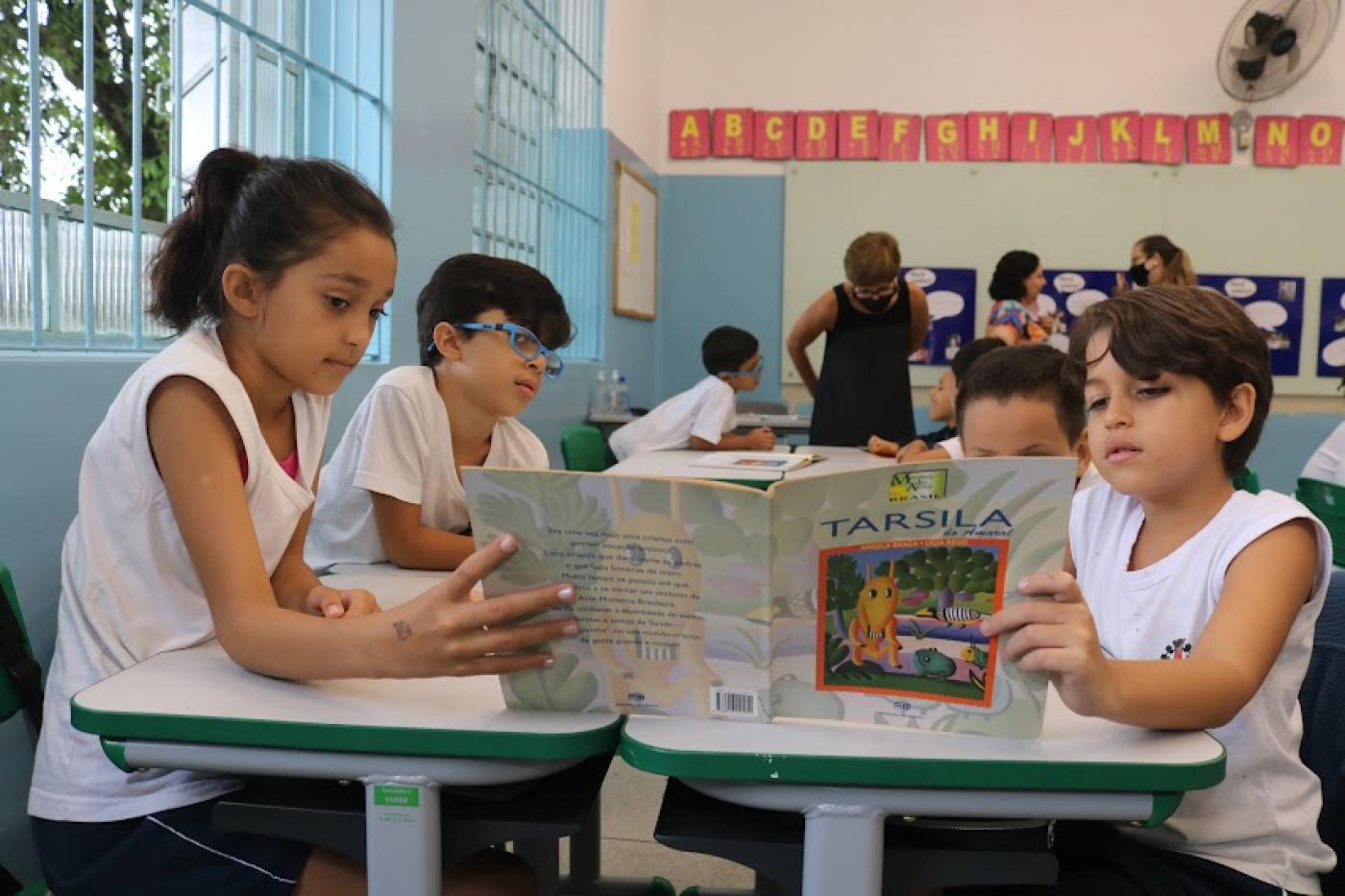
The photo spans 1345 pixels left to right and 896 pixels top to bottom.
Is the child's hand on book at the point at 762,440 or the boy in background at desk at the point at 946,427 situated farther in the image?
the child's hand on book at the point at 762,440

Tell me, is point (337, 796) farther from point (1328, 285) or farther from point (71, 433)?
point (1328, 285)

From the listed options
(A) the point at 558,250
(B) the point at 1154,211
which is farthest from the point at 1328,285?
(A) the point at 558,250

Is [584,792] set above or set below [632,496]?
below

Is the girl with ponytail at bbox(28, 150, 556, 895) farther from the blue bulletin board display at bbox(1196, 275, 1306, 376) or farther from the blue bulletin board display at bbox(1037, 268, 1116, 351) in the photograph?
the blue bulletin board display at bbox(1196, 275, 1306, 376)

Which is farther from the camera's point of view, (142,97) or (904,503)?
(142,97)

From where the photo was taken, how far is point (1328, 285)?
6051mm

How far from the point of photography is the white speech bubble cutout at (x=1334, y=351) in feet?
19.9

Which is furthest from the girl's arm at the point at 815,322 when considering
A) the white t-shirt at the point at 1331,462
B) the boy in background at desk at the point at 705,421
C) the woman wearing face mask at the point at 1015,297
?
the white t-shirt at the point at 1331,462

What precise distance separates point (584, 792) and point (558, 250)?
12.8ft

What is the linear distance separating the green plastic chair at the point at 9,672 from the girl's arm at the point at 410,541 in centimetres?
57

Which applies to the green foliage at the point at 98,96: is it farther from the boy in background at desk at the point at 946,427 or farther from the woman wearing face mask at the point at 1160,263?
the woman wearing face mask at the point at 1160,263

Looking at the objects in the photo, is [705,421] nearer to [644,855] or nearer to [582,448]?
[582,448]

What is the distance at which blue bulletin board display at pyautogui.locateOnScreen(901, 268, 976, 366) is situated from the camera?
6176mm

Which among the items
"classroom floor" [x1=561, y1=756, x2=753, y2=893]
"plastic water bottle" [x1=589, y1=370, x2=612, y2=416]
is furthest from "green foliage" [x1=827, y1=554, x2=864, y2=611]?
"plastic water bottle" [x1=589, y1=370, x2=612, y2=416]
